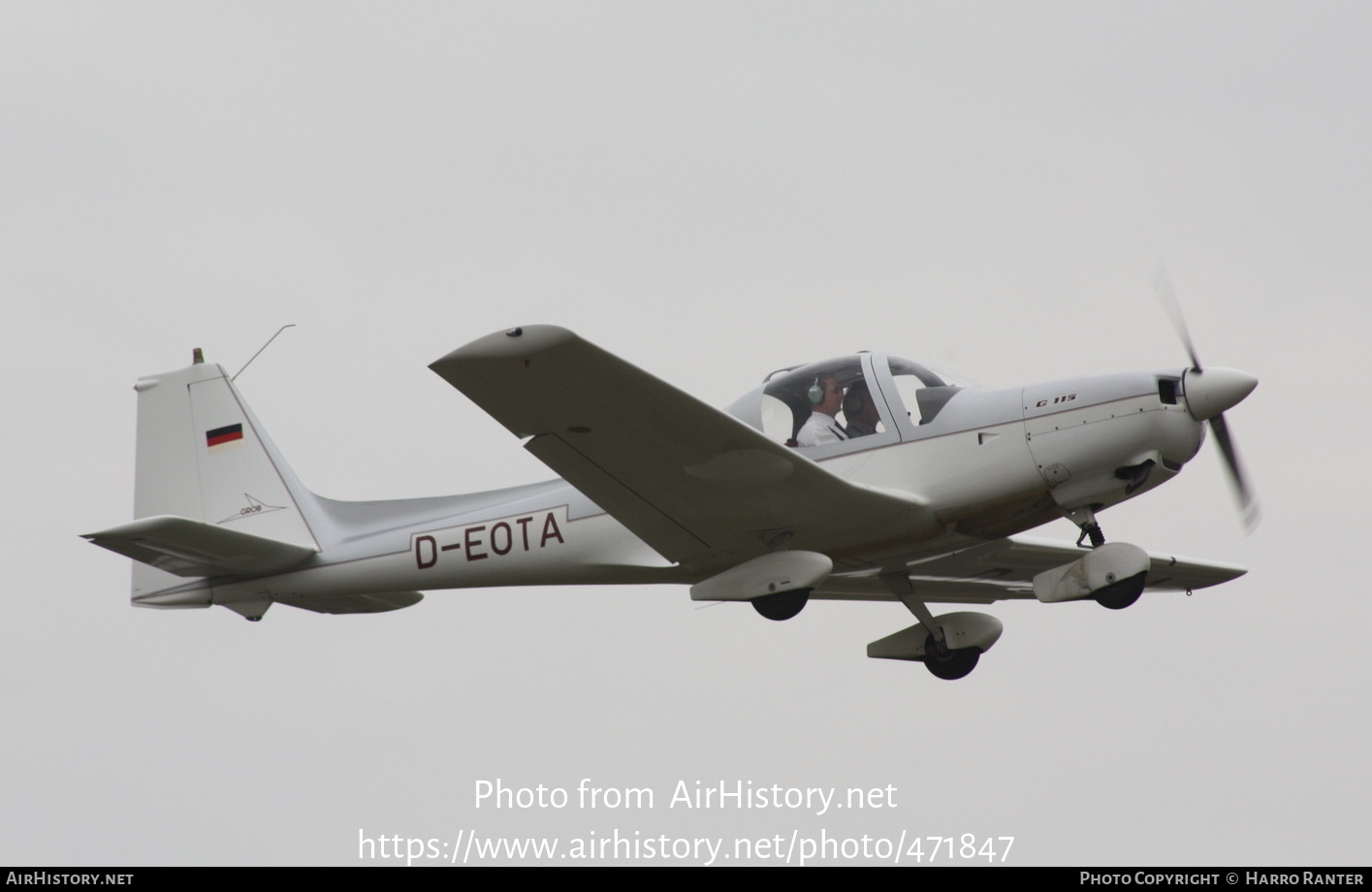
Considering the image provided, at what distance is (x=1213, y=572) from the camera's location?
14.0 metres

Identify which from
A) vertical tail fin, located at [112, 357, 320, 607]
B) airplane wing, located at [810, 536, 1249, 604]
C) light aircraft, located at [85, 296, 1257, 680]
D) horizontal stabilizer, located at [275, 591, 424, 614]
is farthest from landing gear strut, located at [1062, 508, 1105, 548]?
vertical tail fin, located at [112, 357, 320, 607]

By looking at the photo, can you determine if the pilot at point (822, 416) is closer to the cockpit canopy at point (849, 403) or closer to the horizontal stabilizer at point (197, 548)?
the cockpit canopy at point (849, 403)

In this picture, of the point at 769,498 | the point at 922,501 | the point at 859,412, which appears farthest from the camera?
the point at 859,412

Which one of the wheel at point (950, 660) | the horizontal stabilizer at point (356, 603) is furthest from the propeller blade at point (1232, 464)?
the horizontal stabilizer at point (356, 603)

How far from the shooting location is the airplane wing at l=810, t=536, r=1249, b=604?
41.7 ft

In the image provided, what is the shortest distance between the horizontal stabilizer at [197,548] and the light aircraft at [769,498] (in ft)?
0.06

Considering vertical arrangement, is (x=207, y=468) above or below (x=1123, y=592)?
above

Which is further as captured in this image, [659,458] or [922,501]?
[922,501]

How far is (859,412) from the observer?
11.2 meters

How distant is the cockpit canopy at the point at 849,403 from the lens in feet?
36.5

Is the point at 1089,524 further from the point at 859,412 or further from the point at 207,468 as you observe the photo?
the point at 207,468

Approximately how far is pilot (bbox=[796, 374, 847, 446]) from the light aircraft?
0.01 meters

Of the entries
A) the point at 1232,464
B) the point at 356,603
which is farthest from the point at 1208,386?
the point at 356,603

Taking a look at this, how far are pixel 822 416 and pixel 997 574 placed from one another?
293 centimetres
